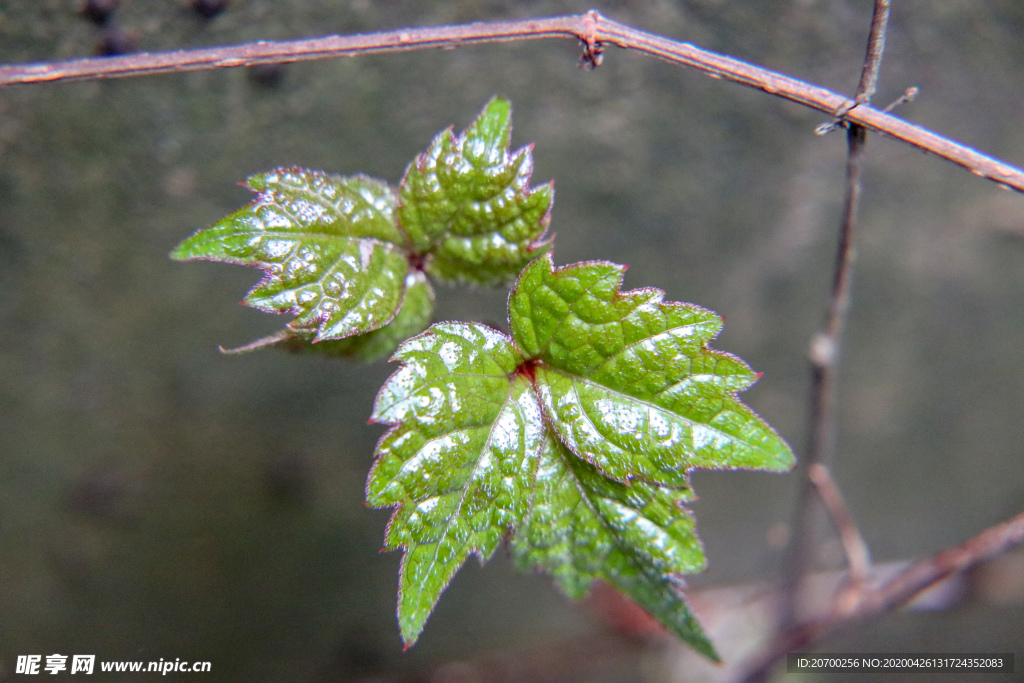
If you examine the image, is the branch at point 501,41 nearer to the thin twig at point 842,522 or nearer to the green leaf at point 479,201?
the green leaf at point 479,201

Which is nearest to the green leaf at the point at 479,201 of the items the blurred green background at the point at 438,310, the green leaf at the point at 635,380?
the green leaf at the point at 635,380

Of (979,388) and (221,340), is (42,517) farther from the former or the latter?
(979,388)

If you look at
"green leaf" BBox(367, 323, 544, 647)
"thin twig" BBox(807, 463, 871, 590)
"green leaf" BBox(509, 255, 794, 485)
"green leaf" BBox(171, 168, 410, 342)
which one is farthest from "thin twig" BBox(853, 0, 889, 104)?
"thin twig" BBox(807, 463, 871, 590)

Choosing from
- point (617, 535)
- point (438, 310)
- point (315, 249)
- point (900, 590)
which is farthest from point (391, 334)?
point (900, 590)

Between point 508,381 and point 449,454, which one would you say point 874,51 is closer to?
point 508,381

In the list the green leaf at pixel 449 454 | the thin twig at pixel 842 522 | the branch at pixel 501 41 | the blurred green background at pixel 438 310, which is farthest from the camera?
the thin twig at pixel 842 522

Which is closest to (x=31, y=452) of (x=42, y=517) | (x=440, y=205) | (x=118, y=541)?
(x=42, y=517)
